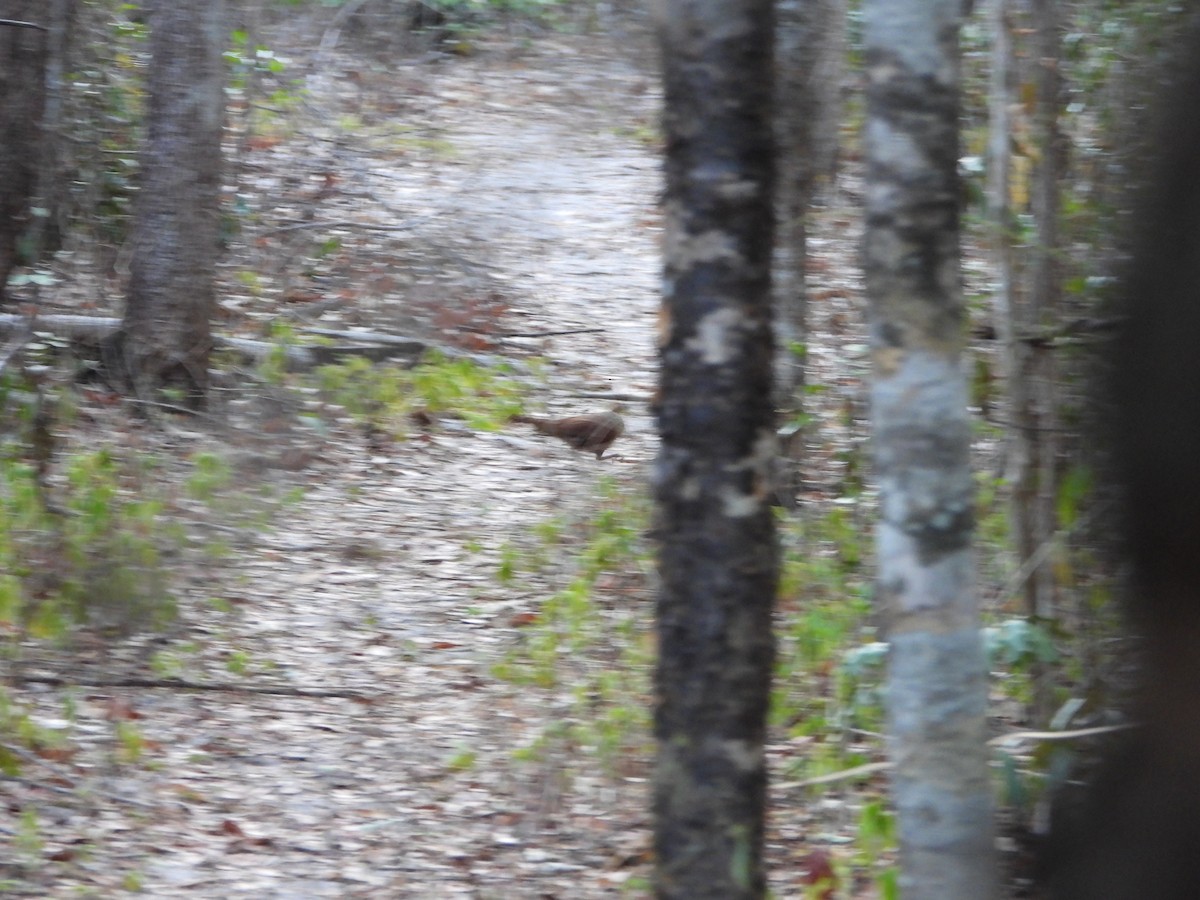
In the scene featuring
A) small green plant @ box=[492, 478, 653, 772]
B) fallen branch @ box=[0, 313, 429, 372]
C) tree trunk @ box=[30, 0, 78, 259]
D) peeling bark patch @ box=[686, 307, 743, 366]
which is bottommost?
small green plant @ box=[492, 478, 653, 772]

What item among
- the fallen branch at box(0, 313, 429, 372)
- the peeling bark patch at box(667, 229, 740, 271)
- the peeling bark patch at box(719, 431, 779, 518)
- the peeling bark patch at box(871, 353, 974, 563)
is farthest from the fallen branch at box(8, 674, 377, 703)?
the peeling bark patch at box(871, 353, 974, 563)

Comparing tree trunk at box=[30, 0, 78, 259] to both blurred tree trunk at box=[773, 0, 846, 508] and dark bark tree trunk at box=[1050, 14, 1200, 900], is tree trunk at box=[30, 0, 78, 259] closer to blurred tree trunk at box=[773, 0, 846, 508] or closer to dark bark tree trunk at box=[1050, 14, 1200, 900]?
blurred tree trunk at box=[773, 0, 846, 508]

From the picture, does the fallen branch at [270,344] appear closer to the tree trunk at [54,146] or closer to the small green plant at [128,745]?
the tree trunk at [54,146]

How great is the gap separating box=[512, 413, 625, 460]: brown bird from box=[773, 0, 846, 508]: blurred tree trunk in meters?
1.94

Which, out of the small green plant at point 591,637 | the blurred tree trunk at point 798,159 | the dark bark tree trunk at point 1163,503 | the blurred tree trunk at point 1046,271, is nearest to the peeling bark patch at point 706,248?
the dark bark tree trunk at point 1163,503

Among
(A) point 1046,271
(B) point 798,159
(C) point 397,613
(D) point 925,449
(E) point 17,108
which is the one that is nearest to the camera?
(D) point 925,449

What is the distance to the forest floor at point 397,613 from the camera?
19.4 ft

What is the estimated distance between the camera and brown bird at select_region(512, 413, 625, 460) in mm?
10164

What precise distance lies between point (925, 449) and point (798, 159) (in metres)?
4.46

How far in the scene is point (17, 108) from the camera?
9.25 metres

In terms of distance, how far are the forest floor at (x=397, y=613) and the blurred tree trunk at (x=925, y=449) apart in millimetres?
1794

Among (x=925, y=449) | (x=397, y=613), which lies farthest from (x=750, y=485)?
(x=397, y=613)

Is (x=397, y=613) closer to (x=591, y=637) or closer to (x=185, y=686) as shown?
(x=591, y=637)

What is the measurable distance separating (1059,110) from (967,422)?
2479 millimetres
